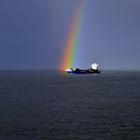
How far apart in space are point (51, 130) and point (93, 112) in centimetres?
2460

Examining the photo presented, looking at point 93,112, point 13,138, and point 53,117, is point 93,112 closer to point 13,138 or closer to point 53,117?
point 53,117

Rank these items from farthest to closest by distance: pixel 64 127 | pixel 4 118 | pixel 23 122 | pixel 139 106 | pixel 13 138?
pixel 139 106 → pixel 4 118 → pixel 23 122 → pixel 64 127 → pixel 13 138

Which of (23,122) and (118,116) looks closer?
(23,122)

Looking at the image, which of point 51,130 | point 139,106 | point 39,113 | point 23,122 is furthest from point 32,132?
point 139,106

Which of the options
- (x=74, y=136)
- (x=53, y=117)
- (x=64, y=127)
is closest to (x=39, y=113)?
(x=53, y=117)

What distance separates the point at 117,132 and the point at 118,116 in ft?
61.3

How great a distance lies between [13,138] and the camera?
6525cm

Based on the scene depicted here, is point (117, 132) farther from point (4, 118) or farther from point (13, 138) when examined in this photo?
point (4, 118)

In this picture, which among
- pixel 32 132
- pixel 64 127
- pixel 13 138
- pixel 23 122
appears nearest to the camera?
pixel 13 138

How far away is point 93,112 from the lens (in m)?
95.9

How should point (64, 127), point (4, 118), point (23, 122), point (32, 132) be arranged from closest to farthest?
point (32, 132)
point (64, 127)
point (23, 122)
point (4, 118)

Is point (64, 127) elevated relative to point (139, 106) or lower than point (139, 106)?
lower

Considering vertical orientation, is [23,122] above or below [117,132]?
above

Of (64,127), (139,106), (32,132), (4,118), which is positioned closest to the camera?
(32,132)
